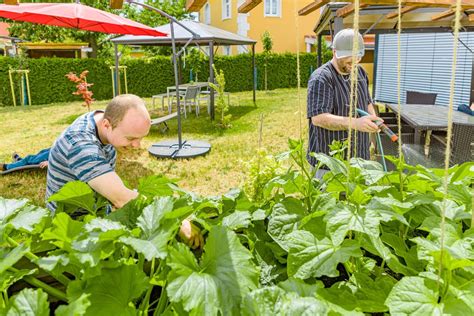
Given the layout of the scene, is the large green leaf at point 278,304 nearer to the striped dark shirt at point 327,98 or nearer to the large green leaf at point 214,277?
the large green leaf at point 214,277

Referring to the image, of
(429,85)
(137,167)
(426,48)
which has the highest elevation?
(426,48)

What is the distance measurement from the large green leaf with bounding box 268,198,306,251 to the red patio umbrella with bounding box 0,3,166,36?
633cm

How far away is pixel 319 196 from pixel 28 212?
2.18 ft

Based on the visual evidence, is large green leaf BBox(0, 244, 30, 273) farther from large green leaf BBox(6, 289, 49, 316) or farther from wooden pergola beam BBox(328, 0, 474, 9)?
wooden pergola beam BBox(328, 0, 474, 9)

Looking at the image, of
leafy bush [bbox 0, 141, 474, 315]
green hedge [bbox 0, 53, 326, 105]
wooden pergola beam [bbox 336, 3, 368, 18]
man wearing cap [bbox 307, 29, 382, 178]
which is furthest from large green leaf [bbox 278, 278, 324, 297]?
green hedge [bbox 0, 53, 326, 105]

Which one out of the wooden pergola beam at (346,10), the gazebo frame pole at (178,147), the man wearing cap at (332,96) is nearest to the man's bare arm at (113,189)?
the man wearing cap at (332,96)

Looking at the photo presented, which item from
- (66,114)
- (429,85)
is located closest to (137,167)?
(66,114)

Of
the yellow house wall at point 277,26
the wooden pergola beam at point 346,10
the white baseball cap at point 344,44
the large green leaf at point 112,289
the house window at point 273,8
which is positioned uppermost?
the house window at point 273,8

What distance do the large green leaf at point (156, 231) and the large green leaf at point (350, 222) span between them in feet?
1.01

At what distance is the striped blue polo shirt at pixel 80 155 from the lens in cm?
179

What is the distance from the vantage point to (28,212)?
3.09 ft

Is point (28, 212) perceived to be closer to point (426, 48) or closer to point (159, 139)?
point (159, 139)

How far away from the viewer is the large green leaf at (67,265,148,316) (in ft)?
2.36

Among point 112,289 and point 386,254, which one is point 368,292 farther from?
point 112,289
